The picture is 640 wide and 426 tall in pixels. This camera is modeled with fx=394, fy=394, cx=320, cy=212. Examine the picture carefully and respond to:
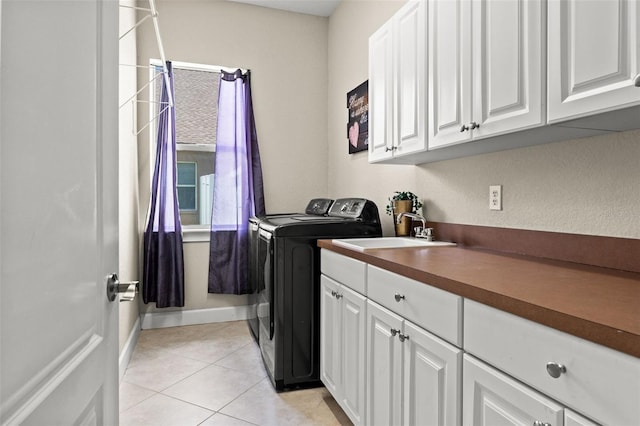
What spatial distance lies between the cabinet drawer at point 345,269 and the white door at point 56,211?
3.42 ft

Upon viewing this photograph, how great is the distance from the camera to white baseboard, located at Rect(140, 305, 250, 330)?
11.2 ft

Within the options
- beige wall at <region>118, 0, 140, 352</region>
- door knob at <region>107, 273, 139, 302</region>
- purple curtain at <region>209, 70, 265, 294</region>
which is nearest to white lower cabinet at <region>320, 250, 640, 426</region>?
door knob at <region>107, 273, 139, 302</region>

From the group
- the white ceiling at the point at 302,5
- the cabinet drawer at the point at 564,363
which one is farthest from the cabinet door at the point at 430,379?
the white ceiling at the point at 302,5

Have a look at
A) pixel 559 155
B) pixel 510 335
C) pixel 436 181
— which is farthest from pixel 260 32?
pixel 510 335

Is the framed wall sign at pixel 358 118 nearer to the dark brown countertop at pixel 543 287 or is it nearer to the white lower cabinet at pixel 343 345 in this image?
the white lower cabinet at pixel 343 345

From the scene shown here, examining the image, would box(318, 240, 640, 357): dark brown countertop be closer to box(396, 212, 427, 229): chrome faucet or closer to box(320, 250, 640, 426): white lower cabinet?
box(320, 250, 640, 426): white lower cabinet

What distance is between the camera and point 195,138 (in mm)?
3646

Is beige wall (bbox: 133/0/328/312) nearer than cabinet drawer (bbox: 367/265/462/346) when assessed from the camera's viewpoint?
No

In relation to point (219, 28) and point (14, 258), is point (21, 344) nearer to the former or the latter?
point (14, 258)

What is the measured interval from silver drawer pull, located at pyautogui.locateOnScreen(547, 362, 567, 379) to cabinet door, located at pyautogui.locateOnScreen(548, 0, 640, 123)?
0.68 meters

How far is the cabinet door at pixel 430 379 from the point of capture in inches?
44.0

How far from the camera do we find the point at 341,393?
1960 millimetres

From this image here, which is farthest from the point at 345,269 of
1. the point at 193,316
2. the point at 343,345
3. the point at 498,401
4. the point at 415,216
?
the point at 193,316

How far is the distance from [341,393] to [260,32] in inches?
125
